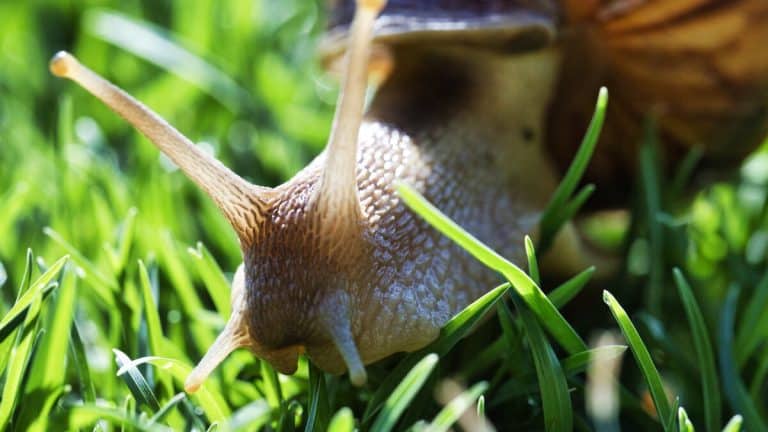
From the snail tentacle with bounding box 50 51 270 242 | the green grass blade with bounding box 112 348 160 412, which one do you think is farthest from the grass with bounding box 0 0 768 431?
the snail tentacle with bounding box 50 51 270 242

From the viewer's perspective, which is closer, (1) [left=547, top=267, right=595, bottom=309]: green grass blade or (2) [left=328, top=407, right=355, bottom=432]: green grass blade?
(2) [left=328, top=407, right=355, bottom=432]: green grass blade

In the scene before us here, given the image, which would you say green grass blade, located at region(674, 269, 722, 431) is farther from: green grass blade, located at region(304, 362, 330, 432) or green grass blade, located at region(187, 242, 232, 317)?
green grass blade, located at region(187, 242, 232, 317)

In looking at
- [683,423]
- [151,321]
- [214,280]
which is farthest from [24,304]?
[683,423]

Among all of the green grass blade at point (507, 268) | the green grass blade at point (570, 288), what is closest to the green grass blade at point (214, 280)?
the green grass blade at point (507, 268)

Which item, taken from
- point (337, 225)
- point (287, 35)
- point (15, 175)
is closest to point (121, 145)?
point (15, 175)

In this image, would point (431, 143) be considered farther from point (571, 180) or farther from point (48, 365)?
point (48, 365)

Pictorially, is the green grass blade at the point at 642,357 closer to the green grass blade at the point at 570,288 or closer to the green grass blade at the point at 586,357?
the green grass blade at the point at 586,357
